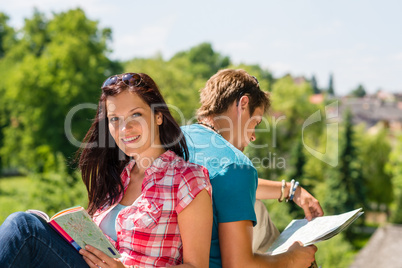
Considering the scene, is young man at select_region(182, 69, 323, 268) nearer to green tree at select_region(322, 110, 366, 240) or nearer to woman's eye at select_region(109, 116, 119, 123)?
woman's eye at select_region(109, 116, 119, 123)

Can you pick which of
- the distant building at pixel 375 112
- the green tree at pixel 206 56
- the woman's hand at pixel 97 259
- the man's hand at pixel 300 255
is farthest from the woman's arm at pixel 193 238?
the distant building at pixel 375 112

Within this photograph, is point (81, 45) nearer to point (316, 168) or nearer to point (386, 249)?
point (316, 168)

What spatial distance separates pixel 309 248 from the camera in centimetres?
233

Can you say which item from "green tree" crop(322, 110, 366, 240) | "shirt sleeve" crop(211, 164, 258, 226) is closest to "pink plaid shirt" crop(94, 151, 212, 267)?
"shirt sleeve" crop(211, 164, 258, 226)

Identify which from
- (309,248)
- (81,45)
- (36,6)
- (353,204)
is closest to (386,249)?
(353,204)

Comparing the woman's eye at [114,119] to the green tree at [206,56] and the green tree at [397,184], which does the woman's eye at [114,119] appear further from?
the green tree at [206,56]

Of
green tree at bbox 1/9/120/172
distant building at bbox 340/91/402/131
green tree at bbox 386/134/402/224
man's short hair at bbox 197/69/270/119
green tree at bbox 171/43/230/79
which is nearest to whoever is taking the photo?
man's short hair at bbox 197/69/270/119

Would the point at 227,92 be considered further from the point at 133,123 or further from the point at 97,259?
the point at 97,259

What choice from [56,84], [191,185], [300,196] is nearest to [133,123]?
[191,185]

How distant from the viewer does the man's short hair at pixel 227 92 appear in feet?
8.84

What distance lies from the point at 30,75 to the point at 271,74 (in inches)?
1018

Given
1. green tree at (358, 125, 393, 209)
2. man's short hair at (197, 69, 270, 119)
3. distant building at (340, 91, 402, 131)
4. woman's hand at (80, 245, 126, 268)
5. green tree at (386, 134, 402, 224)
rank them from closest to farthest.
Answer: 1. woman's hand at (80, 245, 126, 268)
2. man's short hair at (197, 69, 270, 119)
3. green tree at (386, 134, 402, 224)
4. green tree at (358, 125, 393, 209)
5. distant building at (340, 91, 402, 131)

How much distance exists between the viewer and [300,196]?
9.30 feet

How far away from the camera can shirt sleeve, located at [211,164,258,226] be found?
209 centimetres
